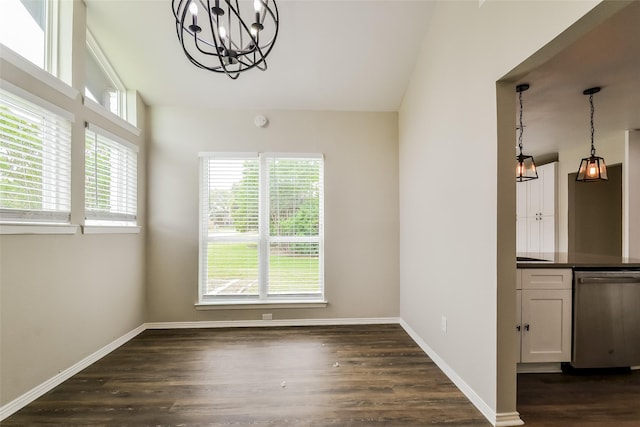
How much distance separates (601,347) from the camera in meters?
2.45

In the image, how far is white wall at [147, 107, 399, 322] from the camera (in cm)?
364

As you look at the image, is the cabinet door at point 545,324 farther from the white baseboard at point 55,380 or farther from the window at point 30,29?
the window at point 30,29

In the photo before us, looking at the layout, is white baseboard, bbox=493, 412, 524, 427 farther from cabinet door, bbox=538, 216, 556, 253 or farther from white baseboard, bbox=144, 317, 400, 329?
cabinet door, bbox=538, 216, 556, 253

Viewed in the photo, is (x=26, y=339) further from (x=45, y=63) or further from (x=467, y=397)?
(x=467, y=397)

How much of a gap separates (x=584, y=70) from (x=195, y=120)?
3.84 m

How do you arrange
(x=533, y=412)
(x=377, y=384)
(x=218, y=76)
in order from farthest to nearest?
(x=218, y=76) → (x=377, y=384) → (x=533, y=412)

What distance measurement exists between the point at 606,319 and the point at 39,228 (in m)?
4.40

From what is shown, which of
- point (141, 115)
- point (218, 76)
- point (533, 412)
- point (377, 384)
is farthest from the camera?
point (141, 115)

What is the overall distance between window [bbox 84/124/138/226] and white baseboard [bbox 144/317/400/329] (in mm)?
1296

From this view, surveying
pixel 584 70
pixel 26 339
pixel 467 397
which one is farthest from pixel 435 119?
pixel 26 339

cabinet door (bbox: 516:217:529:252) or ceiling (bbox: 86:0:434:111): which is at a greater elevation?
ceiling (bbox: 86:0:434:111)

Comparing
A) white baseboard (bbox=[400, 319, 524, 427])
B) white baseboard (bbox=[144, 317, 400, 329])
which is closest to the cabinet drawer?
white baseboard (bbox=[400, 319, 524, 427])

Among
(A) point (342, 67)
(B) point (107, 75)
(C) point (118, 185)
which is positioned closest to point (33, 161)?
(C) point (118, 185)

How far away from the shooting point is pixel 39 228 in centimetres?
217
